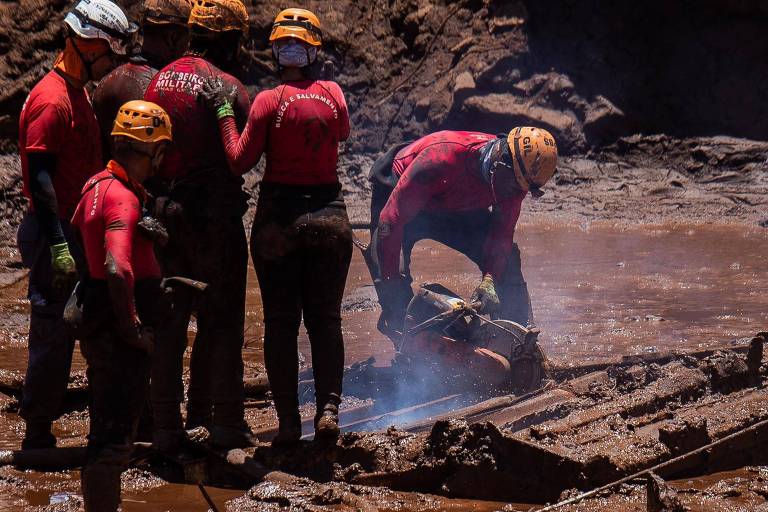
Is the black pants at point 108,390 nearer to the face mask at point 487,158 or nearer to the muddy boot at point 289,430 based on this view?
the muddy boot at point 289,430

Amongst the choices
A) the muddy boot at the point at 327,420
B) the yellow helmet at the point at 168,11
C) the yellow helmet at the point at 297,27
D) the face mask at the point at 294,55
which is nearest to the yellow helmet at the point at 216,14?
the yellow helmet at the point at 168,11

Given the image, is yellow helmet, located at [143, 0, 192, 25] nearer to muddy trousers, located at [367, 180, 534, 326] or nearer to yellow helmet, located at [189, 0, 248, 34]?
yellow helmet, located at [189, 0, 248, 34]

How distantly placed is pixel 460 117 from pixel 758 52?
490 centimetres

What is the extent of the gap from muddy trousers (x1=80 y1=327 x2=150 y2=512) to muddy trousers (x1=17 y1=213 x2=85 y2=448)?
42.8 inches

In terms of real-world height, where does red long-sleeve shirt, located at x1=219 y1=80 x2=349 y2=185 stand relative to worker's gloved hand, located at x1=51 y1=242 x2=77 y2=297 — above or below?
above

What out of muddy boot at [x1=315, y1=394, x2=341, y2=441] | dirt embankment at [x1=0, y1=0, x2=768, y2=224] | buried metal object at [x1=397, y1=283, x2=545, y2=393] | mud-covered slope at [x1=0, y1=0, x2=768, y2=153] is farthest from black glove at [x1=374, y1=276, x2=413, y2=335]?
mud-covered slope at [x1=0, y1=0, x2=768, y2=153]

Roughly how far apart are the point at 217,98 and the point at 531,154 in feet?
7.29

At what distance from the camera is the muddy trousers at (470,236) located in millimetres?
6871

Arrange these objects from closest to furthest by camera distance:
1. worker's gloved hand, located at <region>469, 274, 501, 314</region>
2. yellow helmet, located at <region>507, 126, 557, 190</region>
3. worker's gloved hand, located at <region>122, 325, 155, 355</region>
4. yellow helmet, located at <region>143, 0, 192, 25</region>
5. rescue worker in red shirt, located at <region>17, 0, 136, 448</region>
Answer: worker's gloved hand, located at <region>122, 325, 155, 355</region> < rescue worker in red shirt, located at <region>17, 0, 136, 448</region> < yellow helmet, located at <region>143, 0, 192, 25</region> < yellow helmet, located at <region>507, 126, 557, 190</region> < worker's gloved hand, located at <region>469, 274, 501, 314</region>

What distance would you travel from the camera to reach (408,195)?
A: 251 inches

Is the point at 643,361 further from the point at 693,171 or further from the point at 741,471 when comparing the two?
the point at 693,171

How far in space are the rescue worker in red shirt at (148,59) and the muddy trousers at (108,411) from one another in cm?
151

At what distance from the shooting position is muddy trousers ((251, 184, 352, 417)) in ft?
15.2

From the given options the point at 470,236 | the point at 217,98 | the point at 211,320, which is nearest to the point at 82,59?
the point at 217,98
